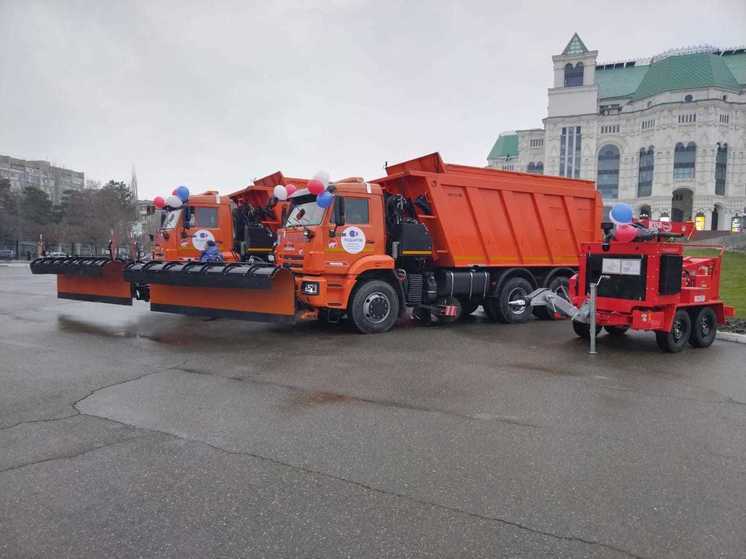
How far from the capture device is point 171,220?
12641 millimetres

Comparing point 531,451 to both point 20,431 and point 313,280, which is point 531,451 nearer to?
point 20,431

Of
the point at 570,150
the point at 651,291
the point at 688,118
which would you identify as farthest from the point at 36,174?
the point at 651,291

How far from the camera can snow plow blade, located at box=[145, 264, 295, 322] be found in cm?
816

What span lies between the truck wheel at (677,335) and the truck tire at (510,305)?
3.20 metres

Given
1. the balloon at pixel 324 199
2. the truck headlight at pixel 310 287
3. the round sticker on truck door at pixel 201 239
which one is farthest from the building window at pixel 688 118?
the truck headlight at pixel 310 287

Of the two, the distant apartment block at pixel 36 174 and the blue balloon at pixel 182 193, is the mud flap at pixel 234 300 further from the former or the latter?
the distant apartment block at pixel 36 174

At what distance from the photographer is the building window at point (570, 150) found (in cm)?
7662

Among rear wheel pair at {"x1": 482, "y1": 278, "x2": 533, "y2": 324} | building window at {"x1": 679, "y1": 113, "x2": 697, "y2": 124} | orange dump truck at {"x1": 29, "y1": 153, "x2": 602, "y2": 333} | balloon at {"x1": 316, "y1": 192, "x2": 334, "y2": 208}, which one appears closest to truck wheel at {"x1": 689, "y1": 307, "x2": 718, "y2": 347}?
rear wheel pair at {"x1": 482, "y1": 278, "x2": 533, "y2": 324}

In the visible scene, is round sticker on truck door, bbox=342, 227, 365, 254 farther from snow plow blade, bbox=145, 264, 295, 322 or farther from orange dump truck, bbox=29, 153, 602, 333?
snow plow blade, bbox=145, 264, 295, 322

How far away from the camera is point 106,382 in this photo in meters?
5.78

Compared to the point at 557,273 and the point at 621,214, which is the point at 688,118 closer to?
the point at 557,273

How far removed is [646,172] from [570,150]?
423 inches

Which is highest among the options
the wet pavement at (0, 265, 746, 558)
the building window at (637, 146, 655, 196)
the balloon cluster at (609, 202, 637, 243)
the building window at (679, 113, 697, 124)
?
the building window at (679, 113, 697, 124)

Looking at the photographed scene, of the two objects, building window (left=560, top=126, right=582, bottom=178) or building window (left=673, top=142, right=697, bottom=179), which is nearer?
building window (left=673, top=142, right=697, bottom=179)
